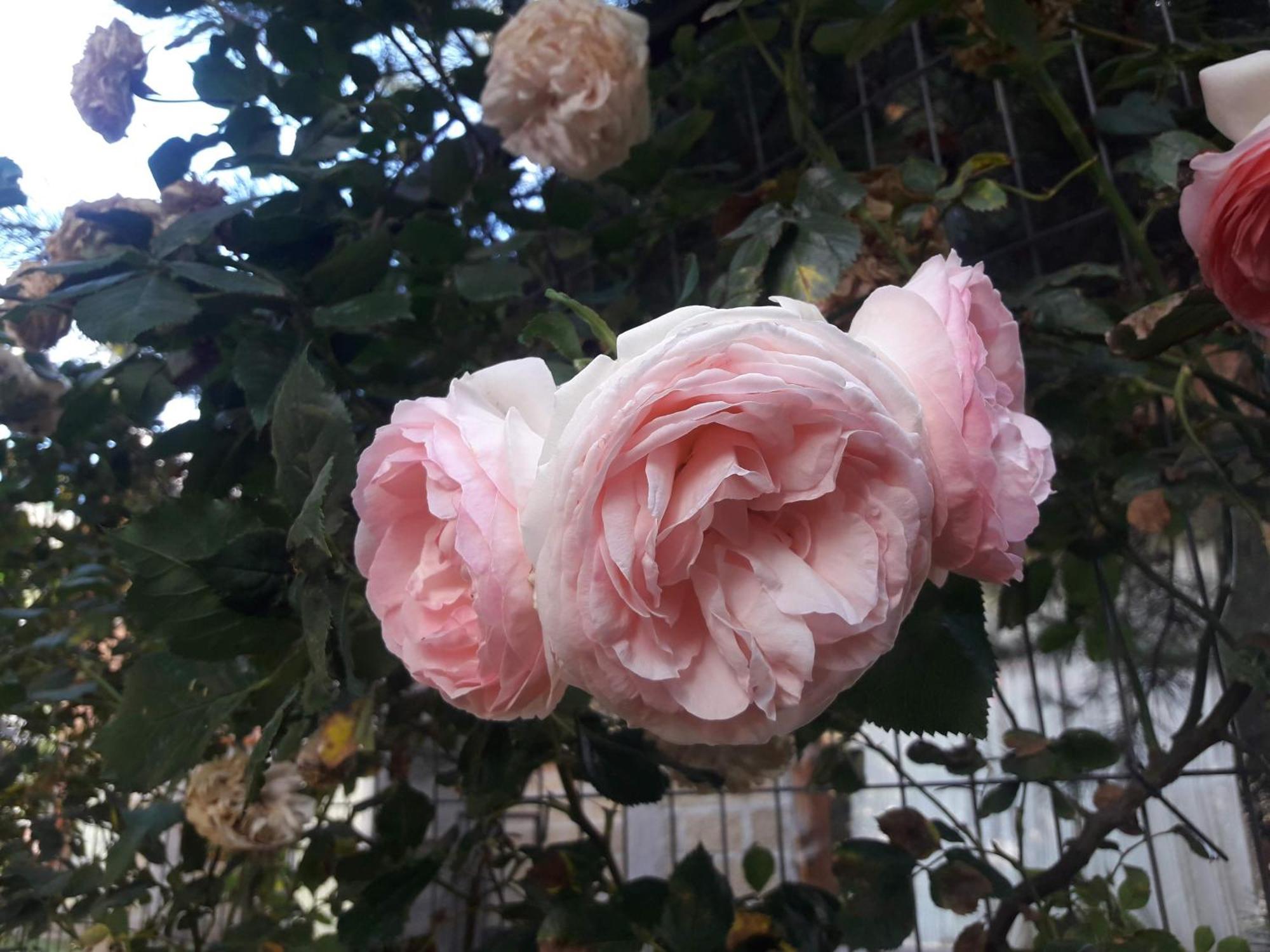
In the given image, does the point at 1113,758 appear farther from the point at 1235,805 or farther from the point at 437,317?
the point at 437,317

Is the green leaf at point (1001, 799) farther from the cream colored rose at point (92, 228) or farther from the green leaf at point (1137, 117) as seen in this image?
the cream colored rose at point (92, 228)

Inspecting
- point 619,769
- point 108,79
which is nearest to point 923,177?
point 619,769

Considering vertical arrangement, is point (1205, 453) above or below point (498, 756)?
above

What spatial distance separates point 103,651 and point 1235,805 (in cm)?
90

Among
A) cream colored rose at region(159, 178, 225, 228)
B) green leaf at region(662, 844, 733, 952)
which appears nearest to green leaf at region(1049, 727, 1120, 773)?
green leaf at region(662, 844, 733, 952)

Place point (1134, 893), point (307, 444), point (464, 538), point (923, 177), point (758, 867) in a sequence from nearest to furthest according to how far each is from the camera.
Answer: point (464, 538), point (307, 444), point (923, 177), point (1134, 893), point (758, 867)

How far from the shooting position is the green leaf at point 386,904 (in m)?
0.52

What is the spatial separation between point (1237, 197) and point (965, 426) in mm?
151

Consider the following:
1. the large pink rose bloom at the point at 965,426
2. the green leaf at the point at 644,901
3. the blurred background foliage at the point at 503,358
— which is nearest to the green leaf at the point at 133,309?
the blurred background foliage at the point at 503,358

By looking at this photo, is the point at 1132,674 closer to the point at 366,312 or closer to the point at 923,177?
the point at 923,177

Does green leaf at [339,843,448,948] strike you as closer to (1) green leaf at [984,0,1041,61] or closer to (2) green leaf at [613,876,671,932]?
(2) green leaf at [613,876,671,932]

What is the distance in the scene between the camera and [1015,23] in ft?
1.39

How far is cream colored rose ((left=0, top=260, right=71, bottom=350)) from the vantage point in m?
0.53

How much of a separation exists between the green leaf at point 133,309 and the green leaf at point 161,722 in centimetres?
15
